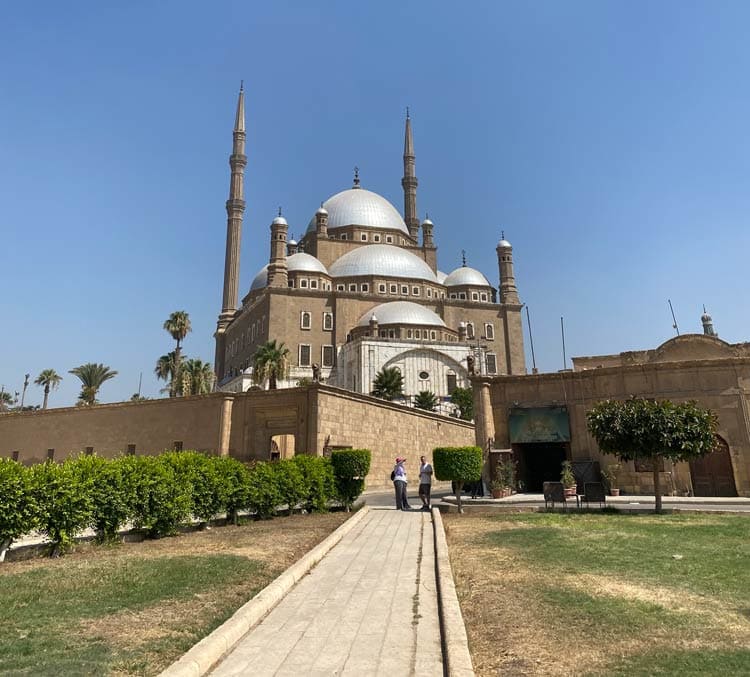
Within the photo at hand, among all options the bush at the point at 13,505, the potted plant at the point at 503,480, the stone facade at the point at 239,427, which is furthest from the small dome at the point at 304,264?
the bush at the point at 13,505

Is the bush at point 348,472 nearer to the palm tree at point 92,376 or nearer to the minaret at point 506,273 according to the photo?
the palm tree at point 92,376

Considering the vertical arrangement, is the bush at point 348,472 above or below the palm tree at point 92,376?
below

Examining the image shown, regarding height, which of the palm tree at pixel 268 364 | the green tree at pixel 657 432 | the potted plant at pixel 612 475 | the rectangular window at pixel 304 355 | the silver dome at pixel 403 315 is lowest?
the potted plant at pixel 612 475

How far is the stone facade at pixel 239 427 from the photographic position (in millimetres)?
19875

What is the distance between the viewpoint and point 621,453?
13.9 meters

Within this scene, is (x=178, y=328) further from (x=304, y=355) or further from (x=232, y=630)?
(x=232, y=630)

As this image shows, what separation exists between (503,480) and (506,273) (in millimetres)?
45387

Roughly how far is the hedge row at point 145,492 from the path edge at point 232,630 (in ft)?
13.1

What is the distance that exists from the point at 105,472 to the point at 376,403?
576 inches

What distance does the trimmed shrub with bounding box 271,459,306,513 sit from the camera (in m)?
13.0

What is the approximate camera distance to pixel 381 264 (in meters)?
56.8

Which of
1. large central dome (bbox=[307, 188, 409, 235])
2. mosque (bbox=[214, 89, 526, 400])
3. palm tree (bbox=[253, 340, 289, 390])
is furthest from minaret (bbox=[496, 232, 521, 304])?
palm tree (bbox=[253, 340, 289, 390])

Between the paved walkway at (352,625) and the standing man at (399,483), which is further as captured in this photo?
the standing man at (399,483)

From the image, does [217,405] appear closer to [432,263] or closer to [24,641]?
[24,641]
